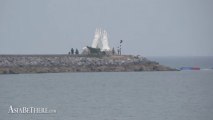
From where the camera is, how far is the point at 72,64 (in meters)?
143

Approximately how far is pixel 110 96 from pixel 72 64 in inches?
2002

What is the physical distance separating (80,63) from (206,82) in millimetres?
31665

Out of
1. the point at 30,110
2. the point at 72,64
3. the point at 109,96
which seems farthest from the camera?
the point at 72,64

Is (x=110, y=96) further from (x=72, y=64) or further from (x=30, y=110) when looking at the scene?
(x=72, y=64)

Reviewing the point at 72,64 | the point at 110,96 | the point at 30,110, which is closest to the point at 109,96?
the point at 110,96

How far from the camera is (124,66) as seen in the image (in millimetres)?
146750

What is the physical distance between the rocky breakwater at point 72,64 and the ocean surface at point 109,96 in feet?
14.5

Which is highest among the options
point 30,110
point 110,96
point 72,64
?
point 72,64

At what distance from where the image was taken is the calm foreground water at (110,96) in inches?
2867

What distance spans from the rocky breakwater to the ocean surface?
14.5 feet

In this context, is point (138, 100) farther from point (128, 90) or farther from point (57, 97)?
point (128, 90)

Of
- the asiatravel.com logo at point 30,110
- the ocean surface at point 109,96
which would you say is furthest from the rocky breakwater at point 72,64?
the asiatravel.com logo at point 30,110

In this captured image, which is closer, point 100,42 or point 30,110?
point 30,110

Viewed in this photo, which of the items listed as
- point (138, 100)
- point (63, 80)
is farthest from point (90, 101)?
point (63, 80)
